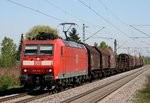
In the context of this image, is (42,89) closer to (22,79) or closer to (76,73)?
(22,79)

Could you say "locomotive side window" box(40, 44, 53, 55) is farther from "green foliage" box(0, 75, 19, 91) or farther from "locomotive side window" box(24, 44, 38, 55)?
"green foliage" box(0, 75, 19, 91)

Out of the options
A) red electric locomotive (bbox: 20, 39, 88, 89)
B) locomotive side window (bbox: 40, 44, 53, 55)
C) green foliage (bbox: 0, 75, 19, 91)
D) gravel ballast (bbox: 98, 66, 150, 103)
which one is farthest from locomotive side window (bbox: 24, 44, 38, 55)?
gravel ballast (bbox: 98, 66, 150, 103)

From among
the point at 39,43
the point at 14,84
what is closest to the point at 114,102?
the point at 39,43

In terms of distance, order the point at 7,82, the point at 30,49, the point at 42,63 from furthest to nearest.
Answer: the point at 7,82 → the point at 30,49 → the point at 42,63

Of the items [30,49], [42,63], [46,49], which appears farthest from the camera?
[30,49]

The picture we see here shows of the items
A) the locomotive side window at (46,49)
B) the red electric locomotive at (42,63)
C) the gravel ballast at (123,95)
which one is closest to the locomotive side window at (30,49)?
the red electric locomotive at (42,63)

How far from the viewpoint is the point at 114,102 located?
1933cm

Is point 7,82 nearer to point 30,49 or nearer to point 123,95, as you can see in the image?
point 30,49

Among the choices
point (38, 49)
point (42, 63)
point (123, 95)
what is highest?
point (38, 49)

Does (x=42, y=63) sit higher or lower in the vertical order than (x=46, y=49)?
lower

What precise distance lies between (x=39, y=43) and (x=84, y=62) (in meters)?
9.57

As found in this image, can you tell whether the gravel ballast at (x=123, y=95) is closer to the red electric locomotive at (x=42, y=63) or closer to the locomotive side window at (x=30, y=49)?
the red electric locomotive at (x=42, y=63)

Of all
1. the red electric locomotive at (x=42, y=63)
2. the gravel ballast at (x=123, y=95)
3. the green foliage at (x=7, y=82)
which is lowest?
the gravel ballast at (x=123, y=95)

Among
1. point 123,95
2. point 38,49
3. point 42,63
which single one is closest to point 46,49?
point 38,49
